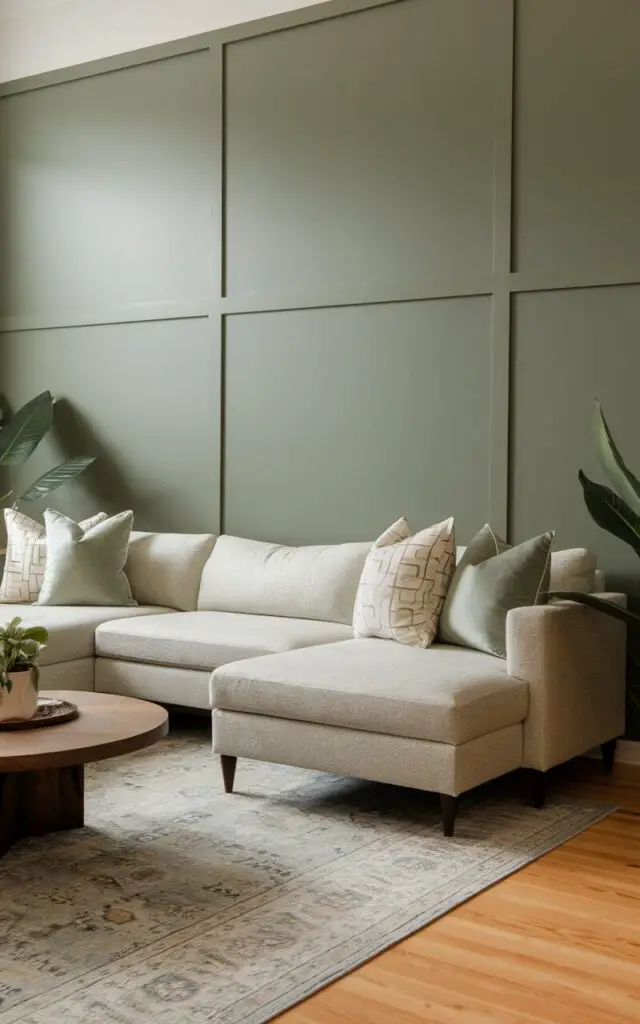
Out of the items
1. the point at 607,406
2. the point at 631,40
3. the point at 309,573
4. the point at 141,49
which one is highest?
the point at 141,49

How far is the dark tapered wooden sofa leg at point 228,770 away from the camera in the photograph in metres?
3.74

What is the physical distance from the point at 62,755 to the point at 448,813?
113 cm

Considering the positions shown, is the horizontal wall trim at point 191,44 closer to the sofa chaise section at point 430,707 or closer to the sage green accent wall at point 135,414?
the sage green accent wall at point 135,414

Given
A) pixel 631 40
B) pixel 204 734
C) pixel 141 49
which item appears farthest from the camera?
pixel 141 49


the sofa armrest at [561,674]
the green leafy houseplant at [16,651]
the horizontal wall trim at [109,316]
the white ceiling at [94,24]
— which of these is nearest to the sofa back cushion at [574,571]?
the sofa armrest at [561,674]

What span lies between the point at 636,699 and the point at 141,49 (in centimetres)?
381

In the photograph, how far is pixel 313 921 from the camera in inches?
104

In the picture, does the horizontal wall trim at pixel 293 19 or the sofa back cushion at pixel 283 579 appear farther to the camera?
the horizontal wall trim at pixel 293 19

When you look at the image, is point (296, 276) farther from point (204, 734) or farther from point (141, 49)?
point (204, 734)

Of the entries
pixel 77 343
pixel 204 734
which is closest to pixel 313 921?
pixel 204 734

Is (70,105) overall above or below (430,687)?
above

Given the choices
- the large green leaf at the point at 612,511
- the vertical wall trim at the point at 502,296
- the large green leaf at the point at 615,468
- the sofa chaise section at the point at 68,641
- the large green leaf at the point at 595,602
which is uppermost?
the vertical wall trim at the point at 502,296

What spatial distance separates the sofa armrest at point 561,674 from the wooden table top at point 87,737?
1.14 meters

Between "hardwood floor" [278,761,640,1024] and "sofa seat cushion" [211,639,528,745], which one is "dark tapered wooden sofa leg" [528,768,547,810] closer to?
"sofa seat cushion" [211,639,528,745]
